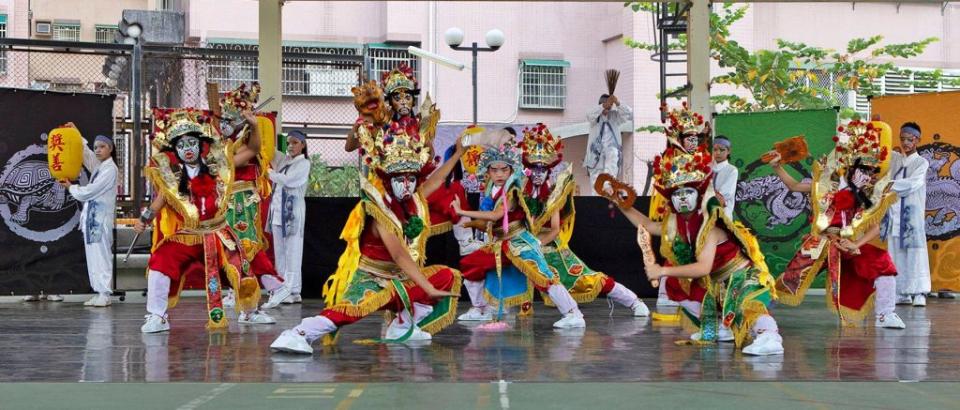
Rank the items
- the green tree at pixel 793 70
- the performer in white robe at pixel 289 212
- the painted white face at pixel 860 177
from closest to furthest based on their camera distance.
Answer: the painted white face at pixel 860 177, the performer in white robe at pixel 289 212, the green tree at pixel 793 70

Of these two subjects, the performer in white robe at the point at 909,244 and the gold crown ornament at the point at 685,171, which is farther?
the performer in white robe at the point at 909,244

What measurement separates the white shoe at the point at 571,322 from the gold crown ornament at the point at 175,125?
2947 mm

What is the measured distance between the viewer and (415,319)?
8281 millimetres

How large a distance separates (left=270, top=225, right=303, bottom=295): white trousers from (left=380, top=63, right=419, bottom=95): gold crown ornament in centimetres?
320

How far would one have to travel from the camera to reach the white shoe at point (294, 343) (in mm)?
7566

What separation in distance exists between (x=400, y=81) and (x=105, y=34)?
15.3m

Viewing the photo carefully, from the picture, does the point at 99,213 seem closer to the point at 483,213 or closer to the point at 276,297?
the point at 276,297

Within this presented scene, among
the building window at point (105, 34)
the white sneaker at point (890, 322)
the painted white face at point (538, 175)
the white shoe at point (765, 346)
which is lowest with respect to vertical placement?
the white sneaker at point (890, 322)

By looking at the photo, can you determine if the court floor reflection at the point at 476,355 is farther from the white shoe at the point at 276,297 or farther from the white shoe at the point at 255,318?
the white shoe at the point at 276,297

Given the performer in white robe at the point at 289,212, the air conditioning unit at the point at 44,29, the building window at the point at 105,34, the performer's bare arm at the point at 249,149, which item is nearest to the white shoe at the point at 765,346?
the performer's bare arm at the point at 249,149

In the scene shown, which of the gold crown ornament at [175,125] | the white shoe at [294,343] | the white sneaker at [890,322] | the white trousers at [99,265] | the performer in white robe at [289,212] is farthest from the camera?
the performer in white robe at [289,212]

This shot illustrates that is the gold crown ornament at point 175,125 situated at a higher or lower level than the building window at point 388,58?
lower

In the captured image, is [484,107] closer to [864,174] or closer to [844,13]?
[844,13]

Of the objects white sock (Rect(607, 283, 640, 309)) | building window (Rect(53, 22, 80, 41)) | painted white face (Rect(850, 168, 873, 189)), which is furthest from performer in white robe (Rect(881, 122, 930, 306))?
building window (Rect(53, 22, 80, 41))
